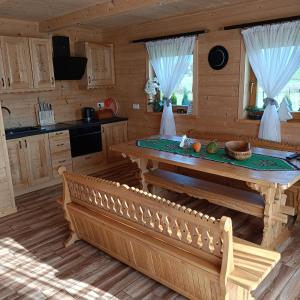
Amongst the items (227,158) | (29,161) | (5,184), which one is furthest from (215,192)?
(29,161)

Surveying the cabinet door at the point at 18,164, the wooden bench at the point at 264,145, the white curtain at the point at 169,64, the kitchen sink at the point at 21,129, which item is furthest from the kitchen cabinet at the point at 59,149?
the wooden bench at the point at 264,145

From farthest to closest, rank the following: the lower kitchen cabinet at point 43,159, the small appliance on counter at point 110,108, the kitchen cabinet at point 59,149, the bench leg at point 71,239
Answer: the small appliance on counter at point 110,108 < the kitchen cabinet at point 59,149 < the lower kitchen cabinet at point 43,159 < the bench leg at point 71,239

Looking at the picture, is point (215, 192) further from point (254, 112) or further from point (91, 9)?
point (91, 9)

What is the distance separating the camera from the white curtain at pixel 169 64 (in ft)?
14.6

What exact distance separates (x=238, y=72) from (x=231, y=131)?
81 cm

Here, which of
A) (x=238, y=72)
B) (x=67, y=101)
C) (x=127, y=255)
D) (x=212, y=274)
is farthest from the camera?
(x=67, y=101)

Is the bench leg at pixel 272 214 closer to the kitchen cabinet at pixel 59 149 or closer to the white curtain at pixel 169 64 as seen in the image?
the white curtain at pixel 169 64

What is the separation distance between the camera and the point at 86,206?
8.83 feet

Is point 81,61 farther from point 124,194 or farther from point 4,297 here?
point 4,297

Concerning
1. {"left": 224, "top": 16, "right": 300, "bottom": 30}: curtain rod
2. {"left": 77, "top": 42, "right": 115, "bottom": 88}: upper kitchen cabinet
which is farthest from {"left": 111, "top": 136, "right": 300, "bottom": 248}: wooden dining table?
{"left": 77, "top": 42, "right": 115, "bottom": 88}: upper kitchen cabinet

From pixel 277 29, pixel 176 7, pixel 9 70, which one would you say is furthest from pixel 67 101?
pixel 277 29

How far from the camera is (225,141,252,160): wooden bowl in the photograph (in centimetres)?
286

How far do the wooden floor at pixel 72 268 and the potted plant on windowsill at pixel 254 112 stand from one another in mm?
1324

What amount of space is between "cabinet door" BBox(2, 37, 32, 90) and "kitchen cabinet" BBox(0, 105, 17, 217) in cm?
105
